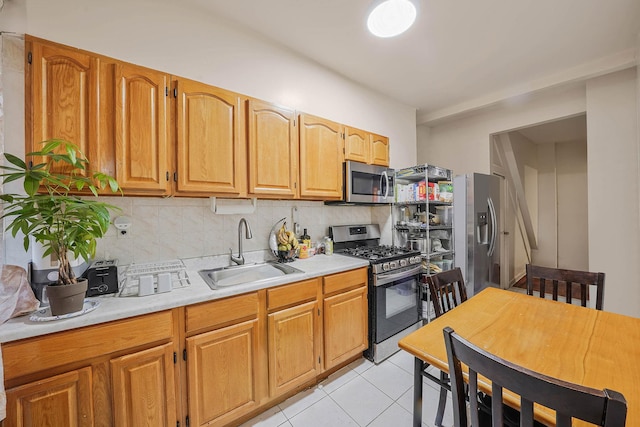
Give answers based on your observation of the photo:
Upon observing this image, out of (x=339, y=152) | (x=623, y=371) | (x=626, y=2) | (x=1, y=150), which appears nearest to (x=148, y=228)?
(x=1, y=150)

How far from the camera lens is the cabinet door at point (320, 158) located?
2047 millimetres

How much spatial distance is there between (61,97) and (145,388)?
148 centimetres

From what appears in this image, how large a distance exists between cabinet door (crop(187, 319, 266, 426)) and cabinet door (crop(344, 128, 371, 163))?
1.69 m

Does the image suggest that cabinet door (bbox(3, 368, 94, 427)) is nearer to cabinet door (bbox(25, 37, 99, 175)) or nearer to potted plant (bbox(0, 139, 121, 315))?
potted plant (bbox(0, 139, 121, 315))

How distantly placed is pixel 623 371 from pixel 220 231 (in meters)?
2.17

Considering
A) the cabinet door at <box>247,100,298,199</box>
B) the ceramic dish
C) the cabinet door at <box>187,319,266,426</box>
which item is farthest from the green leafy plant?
the cabinet door at <box>247,100,298,199</box>

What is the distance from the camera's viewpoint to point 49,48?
1.20 metres

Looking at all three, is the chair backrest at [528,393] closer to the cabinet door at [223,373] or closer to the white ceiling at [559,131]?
the cabinet door at [223,373]

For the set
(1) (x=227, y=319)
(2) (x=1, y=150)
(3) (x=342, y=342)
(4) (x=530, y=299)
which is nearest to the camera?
(2) (x=1, y=150)

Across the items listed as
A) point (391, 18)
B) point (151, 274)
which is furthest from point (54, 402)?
point (391, 18)

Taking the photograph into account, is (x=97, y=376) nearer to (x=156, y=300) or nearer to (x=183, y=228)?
(x=156, y=300)

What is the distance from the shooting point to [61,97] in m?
1.21

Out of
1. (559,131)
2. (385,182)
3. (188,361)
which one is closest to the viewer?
(188,361)

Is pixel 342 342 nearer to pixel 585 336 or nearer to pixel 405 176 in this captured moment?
pixel 585 336
